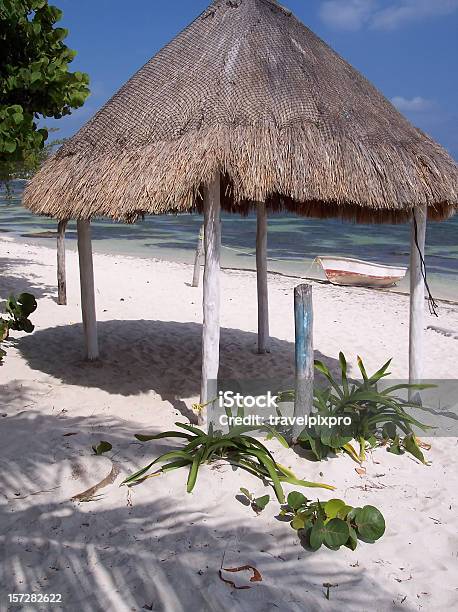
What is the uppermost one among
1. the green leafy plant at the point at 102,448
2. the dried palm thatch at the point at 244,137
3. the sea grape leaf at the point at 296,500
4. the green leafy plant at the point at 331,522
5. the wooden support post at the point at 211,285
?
the dried palm thatch at the point at 244,137

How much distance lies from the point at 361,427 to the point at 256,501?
1279 mm

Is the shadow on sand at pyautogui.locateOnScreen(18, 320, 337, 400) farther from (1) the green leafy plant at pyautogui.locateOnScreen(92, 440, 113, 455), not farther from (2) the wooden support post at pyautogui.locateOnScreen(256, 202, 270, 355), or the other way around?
(1) the green leafy plant at pyautogui.locateOnScreen(92, 440, 113, 455)

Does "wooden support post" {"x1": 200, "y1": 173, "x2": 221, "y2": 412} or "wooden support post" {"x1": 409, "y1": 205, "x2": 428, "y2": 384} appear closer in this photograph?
"wooden support post" {"x1": 200, "y1": 173, "x2": 221, "y2": 412}

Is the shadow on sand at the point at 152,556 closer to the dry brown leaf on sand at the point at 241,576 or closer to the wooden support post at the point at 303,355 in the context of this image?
the dry brown leaf on sand at the point at 241,576

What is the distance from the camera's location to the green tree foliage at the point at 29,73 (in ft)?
13.5

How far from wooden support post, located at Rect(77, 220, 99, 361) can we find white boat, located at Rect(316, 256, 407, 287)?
8.00 m

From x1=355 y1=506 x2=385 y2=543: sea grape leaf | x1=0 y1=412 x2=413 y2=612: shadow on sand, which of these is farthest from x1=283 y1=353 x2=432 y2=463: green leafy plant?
x1=0 y1=412 x2=413 y2=612: shadow on sand

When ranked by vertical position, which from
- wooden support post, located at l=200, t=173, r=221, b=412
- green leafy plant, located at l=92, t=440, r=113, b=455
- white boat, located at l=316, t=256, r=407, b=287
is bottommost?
green leafy plant, located at l=92, t=440, r=113, b=455

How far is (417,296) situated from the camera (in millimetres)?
5012

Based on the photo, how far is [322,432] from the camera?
4117 mm

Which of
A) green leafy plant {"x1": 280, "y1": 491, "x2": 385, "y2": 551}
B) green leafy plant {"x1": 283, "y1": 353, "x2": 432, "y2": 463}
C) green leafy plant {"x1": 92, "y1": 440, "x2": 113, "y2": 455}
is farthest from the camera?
green leafy plant {"x1": 283, "y1": 353, "x2": 432, "y2": 463}

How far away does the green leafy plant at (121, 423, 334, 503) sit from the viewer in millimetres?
3681

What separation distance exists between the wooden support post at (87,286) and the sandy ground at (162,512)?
21 centimetres

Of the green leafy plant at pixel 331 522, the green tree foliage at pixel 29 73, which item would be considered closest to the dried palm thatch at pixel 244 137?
the green tree foliage at pixel 29 73
